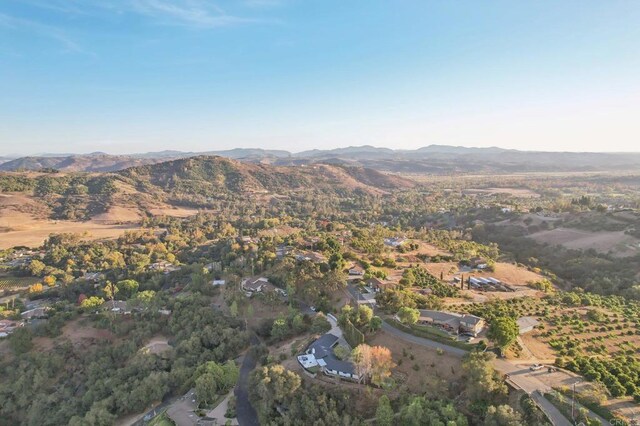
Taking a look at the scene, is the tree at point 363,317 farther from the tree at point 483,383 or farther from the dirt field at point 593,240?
the dirt field at point 593,240

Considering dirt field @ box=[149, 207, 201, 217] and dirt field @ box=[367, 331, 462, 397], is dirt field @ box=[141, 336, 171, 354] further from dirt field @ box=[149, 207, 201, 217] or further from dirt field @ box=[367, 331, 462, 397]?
dirt field @ box=[149, 207, 201, 217]

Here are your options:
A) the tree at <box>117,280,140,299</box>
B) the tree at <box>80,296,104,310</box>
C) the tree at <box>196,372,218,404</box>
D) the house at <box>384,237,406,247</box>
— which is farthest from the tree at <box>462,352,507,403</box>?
the tree at <box>117,280,140,299</box>

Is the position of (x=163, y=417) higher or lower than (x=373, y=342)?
lower

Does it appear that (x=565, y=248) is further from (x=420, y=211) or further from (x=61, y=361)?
(x=61, y=361)

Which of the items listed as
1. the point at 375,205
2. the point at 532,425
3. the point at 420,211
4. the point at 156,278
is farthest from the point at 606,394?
the point at 375,205

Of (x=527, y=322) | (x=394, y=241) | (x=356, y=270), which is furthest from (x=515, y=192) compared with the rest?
(x=527, y=322)

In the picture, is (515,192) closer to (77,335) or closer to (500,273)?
(500,273)
